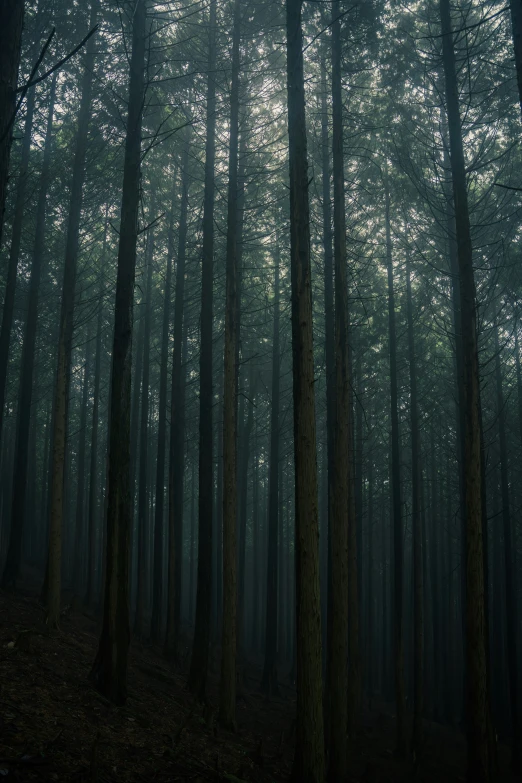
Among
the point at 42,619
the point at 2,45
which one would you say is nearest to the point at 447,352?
the point at 42,619

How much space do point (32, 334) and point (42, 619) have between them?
273 inches

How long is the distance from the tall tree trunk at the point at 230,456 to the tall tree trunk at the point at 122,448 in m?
2.57

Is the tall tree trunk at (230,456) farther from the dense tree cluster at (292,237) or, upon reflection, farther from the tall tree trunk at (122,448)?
the tall tree trunk at (122,448)

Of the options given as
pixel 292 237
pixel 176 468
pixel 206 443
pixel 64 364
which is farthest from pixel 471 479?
pixel 176 468

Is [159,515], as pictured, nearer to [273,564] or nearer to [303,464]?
[273,564]

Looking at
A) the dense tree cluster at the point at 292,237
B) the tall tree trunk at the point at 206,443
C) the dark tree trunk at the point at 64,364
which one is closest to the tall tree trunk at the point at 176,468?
the dense tree cluster at the point at 292,237

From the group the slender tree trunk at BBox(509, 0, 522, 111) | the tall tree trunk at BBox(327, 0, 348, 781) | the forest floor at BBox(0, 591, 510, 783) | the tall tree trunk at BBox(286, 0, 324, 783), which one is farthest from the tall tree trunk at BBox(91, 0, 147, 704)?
the slender tree trunk at BBox(509, 0, 522, 111)

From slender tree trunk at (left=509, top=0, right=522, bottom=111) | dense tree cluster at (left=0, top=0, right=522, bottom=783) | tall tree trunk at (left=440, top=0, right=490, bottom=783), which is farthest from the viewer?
tall tree trunk at (left=440, top=0, right=490, bottom=783)

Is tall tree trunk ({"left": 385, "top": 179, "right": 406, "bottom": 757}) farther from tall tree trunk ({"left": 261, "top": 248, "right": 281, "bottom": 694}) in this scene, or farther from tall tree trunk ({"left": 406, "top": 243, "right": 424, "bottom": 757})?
tall tree trunk ({"left": 261, "top": 248, "right": 281, "bottom": 694})

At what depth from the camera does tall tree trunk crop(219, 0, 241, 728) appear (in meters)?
9.46

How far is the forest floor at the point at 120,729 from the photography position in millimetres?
4777

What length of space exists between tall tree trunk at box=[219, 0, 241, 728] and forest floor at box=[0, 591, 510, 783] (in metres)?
0.56

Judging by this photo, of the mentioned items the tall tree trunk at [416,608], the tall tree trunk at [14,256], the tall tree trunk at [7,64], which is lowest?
the tall tree trunk at [416,608]

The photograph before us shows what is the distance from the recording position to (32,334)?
13.8m
